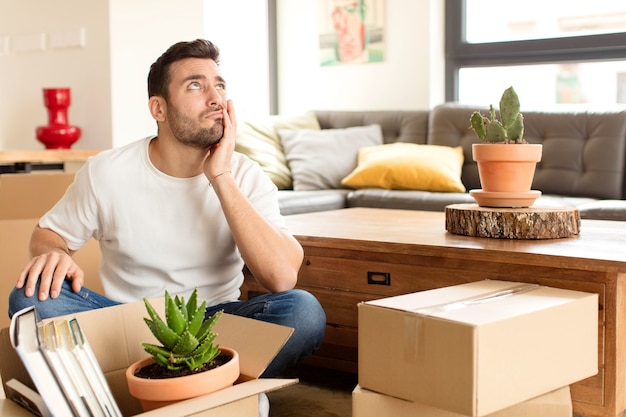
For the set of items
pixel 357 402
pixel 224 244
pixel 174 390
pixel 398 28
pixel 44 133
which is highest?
pixel 398 28

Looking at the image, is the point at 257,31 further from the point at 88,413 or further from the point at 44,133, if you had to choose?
the point at 88,413

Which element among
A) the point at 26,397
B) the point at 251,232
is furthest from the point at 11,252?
the point at 26,397

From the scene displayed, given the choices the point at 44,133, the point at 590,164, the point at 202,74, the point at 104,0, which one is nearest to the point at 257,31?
the point at 104,0

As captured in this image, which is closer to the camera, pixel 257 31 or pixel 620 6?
pixel 620 6

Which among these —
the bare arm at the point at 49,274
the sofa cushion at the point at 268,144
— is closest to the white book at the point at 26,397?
the bare arm at the point at 49,274

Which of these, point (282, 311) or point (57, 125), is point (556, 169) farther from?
point (57, 125)

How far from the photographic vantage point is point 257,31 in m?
5.82

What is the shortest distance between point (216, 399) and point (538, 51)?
3999 mm

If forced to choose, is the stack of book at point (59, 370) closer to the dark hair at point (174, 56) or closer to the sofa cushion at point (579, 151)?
the dark hair at point (174, 56)

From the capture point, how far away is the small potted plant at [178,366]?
4.81 ft

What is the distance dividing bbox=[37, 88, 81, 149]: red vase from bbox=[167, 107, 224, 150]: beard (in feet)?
10.3

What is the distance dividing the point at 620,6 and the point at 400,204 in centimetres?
173

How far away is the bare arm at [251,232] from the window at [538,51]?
3.17 m

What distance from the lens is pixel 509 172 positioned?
250cm
